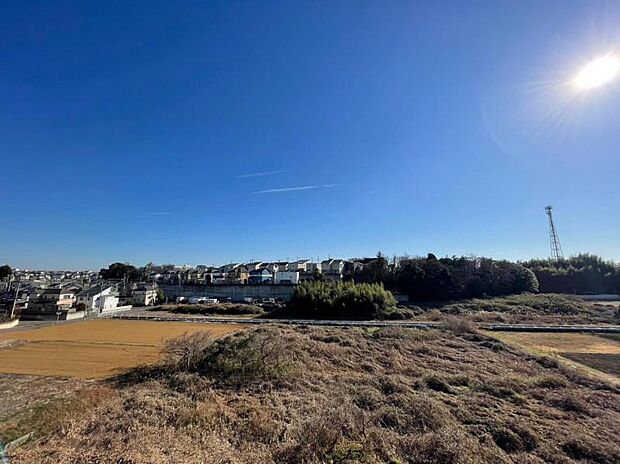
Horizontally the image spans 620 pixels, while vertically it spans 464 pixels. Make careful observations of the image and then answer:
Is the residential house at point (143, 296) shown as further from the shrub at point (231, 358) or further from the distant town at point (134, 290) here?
the shrub at point (231, 358)

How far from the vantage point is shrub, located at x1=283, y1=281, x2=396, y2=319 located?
3106 centimetres

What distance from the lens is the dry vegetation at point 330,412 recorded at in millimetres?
5504

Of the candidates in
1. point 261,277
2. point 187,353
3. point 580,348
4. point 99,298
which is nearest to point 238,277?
point 261,277

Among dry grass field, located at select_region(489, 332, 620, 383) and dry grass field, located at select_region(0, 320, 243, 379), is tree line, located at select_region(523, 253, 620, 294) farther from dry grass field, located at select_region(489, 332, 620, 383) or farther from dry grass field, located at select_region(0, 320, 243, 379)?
dry grass field, located at select_region(0, 320, 243, 379)

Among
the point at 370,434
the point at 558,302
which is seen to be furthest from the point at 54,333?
the point at 558,302

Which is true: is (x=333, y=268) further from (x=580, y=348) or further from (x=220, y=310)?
(x=580, y=348)

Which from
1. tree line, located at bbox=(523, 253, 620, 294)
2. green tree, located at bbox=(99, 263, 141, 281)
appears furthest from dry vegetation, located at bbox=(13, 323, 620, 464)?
green tree, located at bbox=(99, 263, 141, 281)

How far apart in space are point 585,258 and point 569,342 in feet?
137

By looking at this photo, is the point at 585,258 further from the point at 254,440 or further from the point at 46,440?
the point at 46,440

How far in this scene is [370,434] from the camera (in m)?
6.06

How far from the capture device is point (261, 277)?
56844mm

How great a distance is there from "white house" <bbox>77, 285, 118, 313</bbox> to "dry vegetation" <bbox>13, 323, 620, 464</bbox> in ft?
105

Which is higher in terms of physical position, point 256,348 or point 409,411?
point 256,348

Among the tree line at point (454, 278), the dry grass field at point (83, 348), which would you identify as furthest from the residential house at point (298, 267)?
the dry grass field at point (83, 348)
